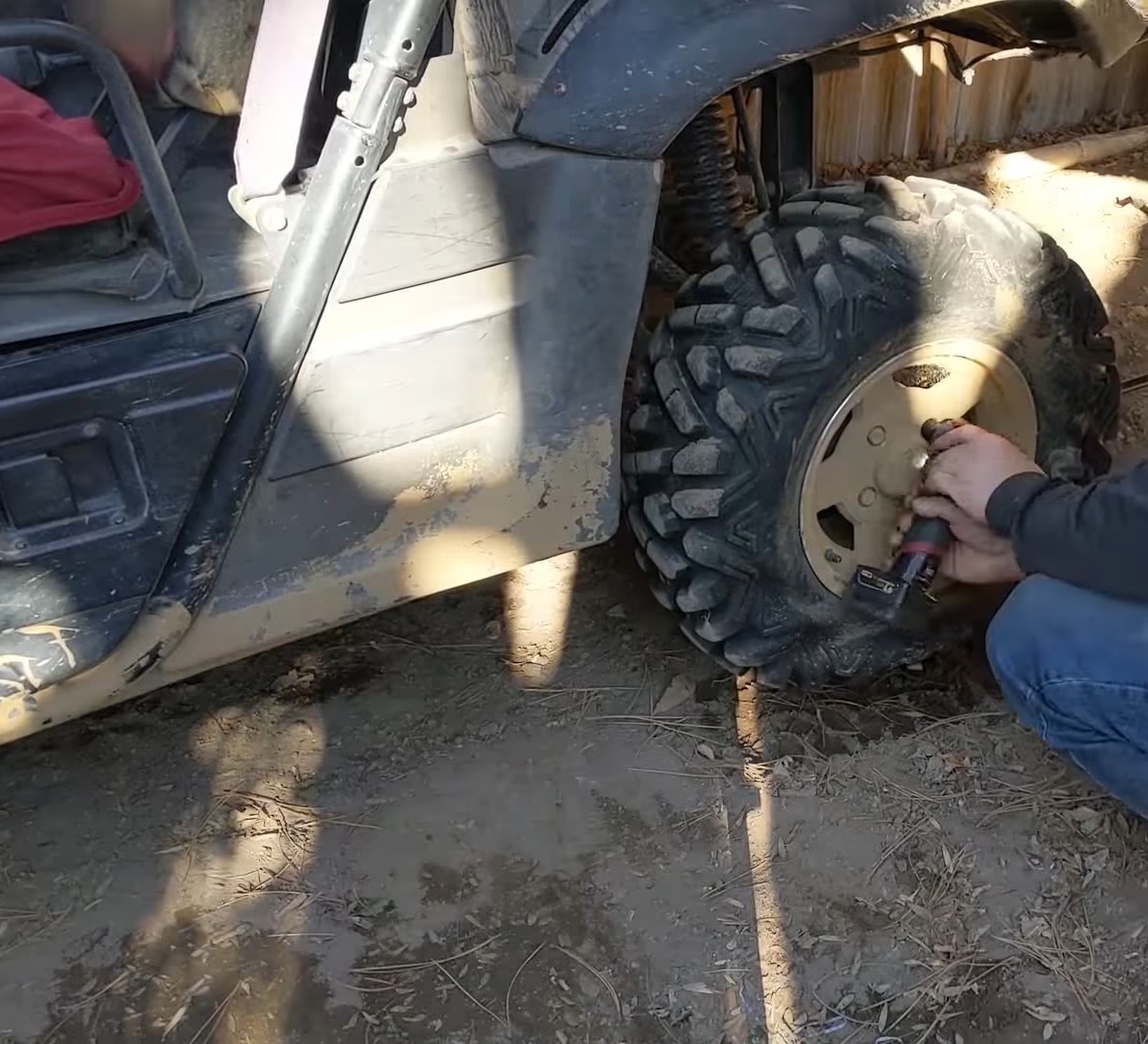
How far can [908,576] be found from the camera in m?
2.05

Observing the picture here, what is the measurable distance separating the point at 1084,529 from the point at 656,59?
33.4 inches

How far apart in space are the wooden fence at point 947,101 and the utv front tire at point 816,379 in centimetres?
224

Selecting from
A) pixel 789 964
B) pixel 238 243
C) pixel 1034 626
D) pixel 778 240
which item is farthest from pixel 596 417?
pixel 789 964

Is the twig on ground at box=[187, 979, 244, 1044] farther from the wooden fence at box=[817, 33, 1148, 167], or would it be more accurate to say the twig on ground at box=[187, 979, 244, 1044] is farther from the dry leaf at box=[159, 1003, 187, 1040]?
the wooden fence at box=[817, 33, 1148, 167]

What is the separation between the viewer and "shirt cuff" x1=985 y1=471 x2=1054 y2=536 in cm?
174

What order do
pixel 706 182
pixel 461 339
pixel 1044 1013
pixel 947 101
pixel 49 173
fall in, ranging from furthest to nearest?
pixel 947 101 < pixel 706 182 < pixel 1044 1013 < pixel 461 339 < pixel 49 173

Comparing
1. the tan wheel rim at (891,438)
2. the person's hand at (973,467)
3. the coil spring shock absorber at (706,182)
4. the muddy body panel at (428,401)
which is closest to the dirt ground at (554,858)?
the tan wheel rim at (891,438)

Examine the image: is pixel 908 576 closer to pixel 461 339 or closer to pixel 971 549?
pixel 971 549

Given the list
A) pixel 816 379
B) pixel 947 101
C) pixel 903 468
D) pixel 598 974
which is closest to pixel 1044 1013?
pixel 598 974

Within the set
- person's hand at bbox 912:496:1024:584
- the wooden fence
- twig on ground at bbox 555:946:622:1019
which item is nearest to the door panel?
twig on ground at bbox 555:946:622:1019

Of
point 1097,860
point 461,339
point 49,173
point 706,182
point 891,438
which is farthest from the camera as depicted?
point 706,182

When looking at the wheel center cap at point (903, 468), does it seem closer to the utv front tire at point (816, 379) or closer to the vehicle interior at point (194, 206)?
the utv front tire at point (816, 379)

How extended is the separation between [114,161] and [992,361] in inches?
56.7

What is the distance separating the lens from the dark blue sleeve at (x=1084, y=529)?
1562 mm
